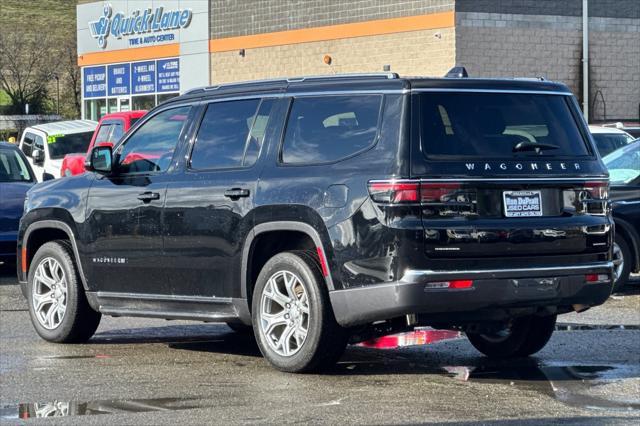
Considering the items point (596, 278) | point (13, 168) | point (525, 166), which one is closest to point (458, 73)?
point (525, 166)

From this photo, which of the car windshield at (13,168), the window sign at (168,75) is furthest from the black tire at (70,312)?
the window sign at (168,75)

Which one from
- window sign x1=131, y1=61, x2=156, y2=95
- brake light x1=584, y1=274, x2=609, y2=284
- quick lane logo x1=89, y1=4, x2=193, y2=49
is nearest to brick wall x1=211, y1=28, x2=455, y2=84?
quick lane logo x1=89, y1=4, x2=193, y2=49

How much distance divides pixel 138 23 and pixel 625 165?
3602 cm

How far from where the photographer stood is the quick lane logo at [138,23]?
4634cm

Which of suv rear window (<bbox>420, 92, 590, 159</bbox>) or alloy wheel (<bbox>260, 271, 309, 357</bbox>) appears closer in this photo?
suv rear window (<bbox>420, 92, 590, 159</bbox>)

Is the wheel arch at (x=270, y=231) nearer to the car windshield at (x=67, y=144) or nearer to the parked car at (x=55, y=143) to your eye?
the parked car at (x=55, y=143)

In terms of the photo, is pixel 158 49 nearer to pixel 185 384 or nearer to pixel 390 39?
pixel 390 39

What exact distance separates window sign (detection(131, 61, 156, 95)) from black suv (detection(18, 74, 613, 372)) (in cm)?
3833

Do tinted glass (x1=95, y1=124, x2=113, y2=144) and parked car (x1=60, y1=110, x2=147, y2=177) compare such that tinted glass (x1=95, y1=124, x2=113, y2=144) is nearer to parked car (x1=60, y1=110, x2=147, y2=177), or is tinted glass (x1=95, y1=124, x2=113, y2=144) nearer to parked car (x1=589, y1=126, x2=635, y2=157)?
parked car (x1=60, y1=110, x2=147, y2=177)

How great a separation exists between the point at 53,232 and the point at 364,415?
14.1 ft

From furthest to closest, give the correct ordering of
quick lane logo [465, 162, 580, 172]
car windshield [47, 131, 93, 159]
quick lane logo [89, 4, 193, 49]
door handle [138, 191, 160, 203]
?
quick lane logo [89, 4, 193, 49], car windshield [47, 131, 93, 159], door handle [138, 191, 160, 203], quick lane logo [465, 162, 580, 172]

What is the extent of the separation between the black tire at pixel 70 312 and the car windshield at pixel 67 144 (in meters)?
16.5

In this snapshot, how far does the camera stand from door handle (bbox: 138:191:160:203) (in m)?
9.51

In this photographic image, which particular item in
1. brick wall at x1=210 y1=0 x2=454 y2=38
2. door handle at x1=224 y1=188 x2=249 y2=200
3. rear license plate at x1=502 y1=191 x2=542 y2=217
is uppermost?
brick wall at x1=210 y1=0 x2=454 y2=38
